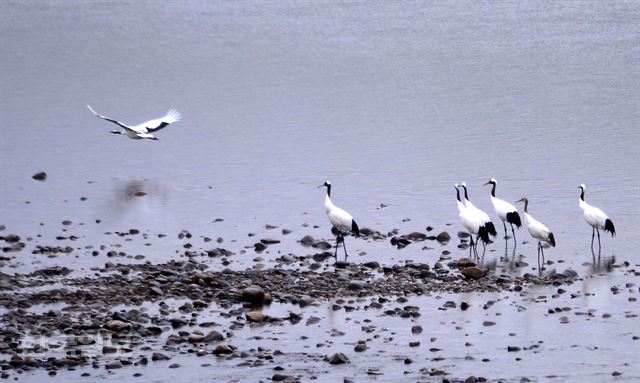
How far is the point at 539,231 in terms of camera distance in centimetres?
2150

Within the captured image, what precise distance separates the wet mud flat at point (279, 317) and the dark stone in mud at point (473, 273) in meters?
0.02

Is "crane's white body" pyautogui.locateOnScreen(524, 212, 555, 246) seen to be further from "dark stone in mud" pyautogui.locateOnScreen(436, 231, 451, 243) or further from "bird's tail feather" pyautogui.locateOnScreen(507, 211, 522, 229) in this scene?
"dark stone in mud" pyautogui.locateOnScreen(436, 231, 451, 243)

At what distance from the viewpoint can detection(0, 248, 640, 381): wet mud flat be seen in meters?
15.4

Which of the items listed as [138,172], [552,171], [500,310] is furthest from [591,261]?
[138,172]

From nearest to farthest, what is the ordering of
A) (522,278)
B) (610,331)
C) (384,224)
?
(610,331), (522,278), (384,224)

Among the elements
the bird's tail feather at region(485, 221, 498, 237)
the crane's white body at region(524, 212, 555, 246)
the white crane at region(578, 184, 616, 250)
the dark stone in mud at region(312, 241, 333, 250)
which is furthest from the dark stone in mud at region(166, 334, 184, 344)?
the white crane at region(578, 184, 616, 250)

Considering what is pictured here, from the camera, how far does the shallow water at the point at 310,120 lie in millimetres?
24266

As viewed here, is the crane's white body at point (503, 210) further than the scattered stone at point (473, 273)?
Yes

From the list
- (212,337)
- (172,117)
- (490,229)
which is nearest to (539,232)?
(490,229)

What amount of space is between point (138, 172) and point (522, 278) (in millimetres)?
12761

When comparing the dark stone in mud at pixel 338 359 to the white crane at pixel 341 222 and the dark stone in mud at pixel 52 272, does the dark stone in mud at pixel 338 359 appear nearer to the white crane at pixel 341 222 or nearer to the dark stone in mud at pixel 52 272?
the dark stone in mud at pixel 52 272

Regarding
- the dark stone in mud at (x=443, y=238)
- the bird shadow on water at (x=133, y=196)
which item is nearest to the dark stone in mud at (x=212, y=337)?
the dark stone in mud at (x=443, y=238)

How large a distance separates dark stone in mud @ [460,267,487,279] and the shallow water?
1.49 metres

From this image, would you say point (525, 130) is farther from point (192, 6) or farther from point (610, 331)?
point (192, 6)
